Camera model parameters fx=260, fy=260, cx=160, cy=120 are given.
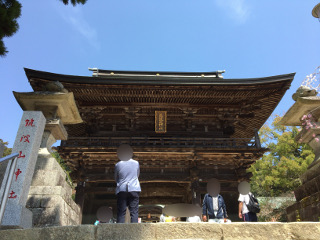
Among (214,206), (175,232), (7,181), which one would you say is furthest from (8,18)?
(214,206)

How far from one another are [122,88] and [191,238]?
8.17m

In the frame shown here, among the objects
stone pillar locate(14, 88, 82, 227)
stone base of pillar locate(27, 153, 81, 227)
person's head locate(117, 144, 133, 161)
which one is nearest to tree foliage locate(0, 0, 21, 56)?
stone pillar locate(14, 88, 82, 227)

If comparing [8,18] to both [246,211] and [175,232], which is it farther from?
[246,211]

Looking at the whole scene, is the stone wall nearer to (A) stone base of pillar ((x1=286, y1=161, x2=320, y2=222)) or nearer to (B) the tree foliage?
(A) stone base of pillar ((x1=286, y1=161, x2=320, y2=222))

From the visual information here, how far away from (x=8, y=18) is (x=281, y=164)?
21.0 m

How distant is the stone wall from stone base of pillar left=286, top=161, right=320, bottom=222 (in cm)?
231

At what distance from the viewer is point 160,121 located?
1146cm

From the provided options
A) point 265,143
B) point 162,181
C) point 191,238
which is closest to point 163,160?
point 162,181

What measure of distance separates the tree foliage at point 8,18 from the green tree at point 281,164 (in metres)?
19.2

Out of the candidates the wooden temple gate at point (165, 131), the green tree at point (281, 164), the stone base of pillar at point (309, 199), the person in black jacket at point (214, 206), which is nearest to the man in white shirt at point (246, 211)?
the person in black jacket at point (214, 206)

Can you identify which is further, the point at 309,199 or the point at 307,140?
the point at 307,140

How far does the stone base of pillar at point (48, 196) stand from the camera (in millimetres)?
4520

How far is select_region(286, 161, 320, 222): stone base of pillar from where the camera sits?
202 inches

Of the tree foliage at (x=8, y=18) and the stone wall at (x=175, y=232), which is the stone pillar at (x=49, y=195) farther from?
the tree foliage at (x=8, y=18)
